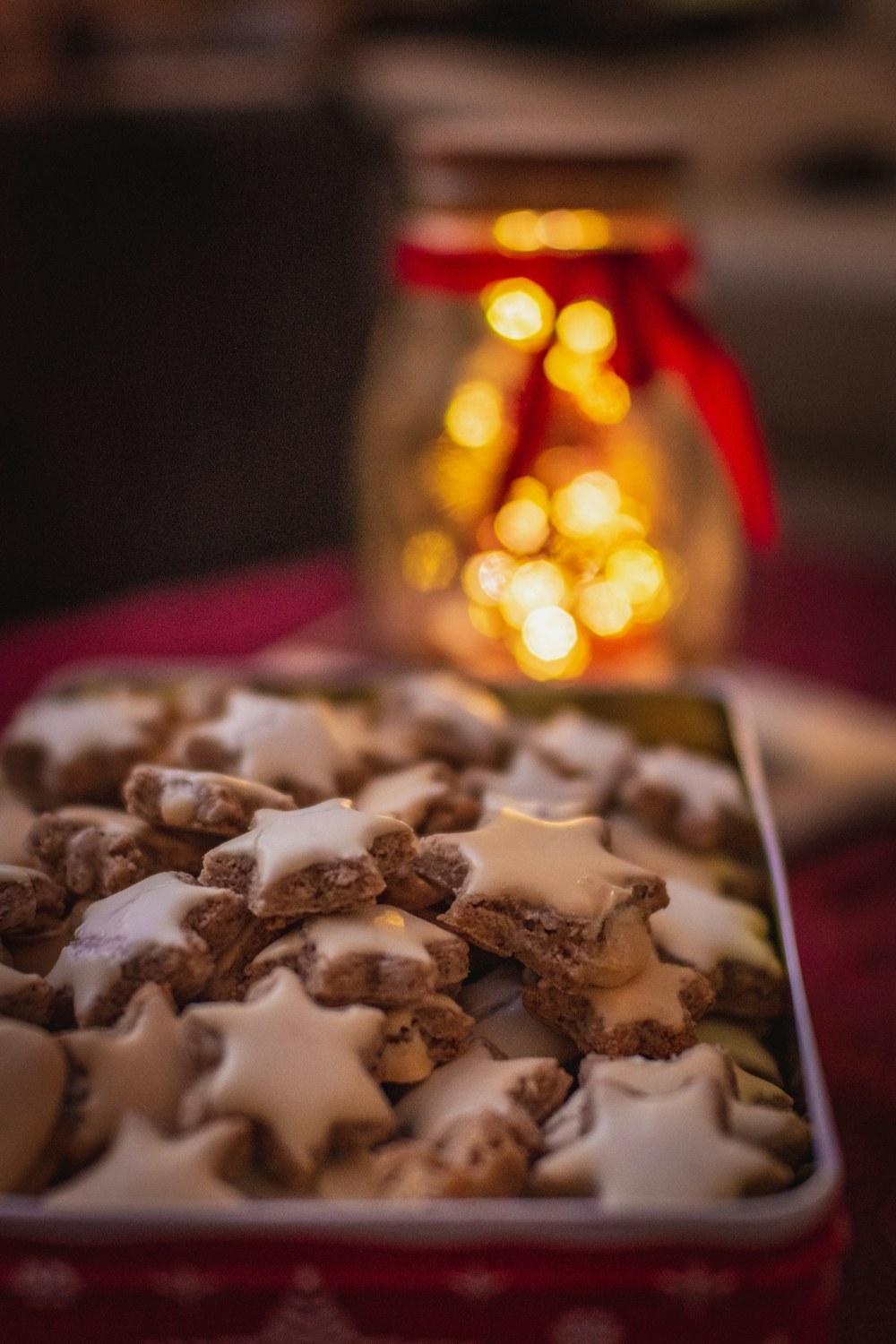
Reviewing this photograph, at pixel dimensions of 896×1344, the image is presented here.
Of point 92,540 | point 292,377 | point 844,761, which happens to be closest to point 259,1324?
point 844,761

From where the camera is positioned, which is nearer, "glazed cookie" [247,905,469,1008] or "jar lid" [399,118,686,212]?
"glazed cookie" [247,905,469,1008]

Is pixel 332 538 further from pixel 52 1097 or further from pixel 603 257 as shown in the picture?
pixel 52 1097

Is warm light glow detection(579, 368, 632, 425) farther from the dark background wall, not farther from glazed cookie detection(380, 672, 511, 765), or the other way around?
the dark background wall

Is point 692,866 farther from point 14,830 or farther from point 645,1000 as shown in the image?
point 14,830

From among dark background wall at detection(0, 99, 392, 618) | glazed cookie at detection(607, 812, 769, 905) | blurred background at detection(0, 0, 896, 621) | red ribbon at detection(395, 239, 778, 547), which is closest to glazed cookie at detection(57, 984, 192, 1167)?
glazed cookie at detection(607, 812, 769, 905)

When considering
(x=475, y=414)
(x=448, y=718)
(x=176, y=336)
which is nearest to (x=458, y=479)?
(x=475, y=414)
